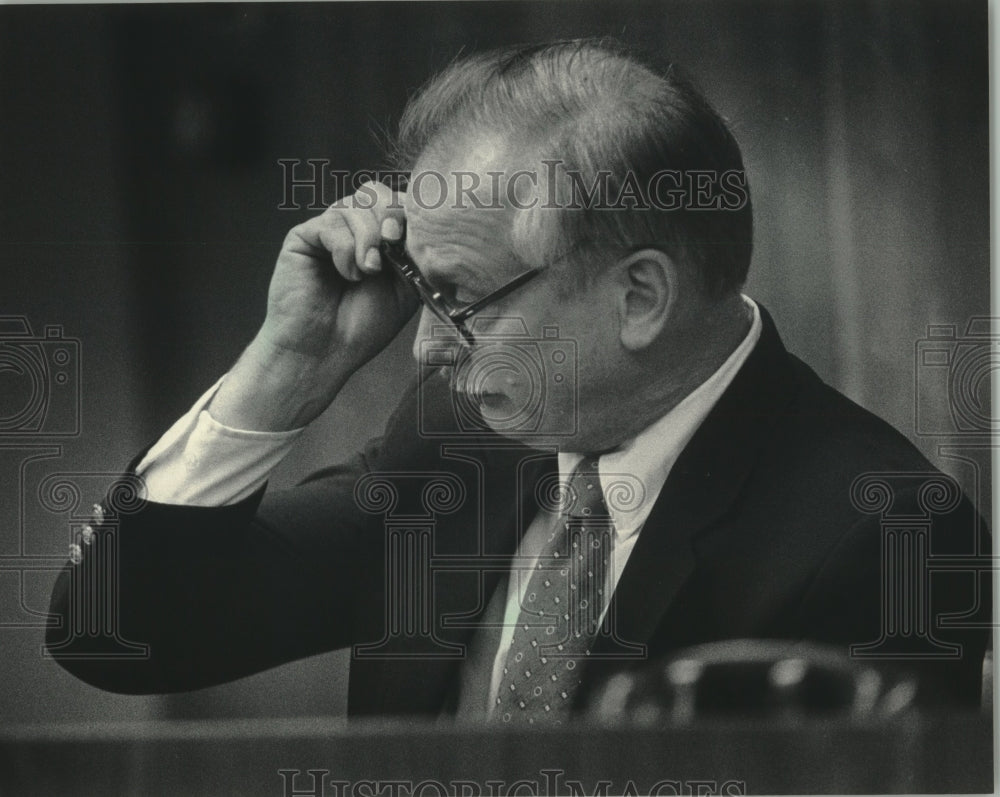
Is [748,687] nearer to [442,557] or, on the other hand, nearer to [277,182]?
[442,557]

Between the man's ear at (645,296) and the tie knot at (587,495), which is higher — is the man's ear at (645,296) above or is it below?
above

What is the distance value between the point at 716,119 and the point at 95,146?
1.40 m

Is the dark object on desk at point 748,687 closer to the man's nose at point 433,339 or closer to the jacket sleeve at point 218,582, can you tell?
the jacket sleeve at point 218,582

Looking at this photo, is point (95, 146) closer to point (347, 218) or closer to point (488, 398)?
point (347, 218)

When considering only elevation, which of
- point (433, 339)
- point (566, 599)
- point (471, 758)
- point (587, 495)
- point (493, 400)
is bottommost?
point (471, 758)

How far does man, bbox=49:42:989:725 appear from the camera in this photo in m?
2.69

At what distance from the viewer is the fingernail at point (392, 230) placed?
8.93 feet

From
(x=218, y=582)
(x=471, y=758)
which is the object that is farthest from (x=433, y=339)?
(x=471, y=758)

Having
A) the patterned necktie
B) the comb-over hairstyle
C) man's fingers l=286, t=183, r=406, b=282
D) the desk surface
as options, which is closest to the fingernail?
man's fingers l=286, t=183, r=406, b=282

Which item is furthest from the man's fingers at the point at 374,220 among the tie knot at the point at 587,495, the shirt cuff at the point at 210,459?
the tie knot at the point at 587,495

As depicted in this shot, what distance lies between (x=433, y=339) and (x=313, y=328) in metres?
0.27

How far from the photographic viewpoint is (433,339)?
107 inches

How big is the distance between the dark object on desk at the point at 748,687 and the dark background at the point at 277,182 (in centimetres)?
52

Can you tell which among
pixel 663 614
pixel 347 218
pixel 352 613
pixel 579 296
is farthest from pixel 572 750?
pixel 347 218
